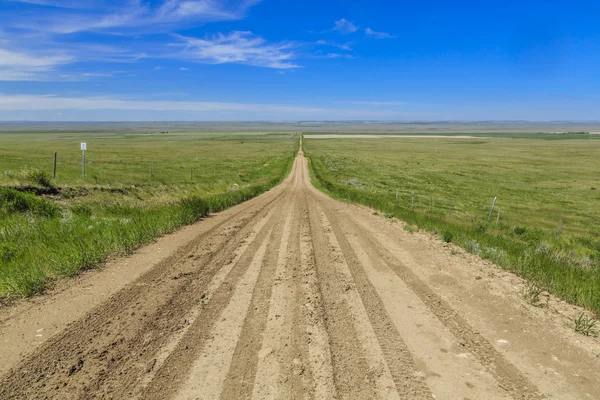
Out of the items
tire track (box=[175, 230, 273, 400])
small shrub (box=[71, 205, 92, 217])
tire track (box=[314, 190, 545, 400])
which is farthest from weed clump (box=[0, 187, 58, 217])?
tire track (box=[314, 190, 545, 400])

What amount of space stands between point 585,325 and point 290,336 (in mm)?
5073

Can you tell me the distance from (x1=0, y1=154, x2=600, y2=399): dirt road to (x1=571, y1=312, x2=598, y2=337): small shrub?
12.7 inches

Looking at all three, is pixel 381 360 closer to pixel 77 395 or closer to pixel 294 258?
pixel 77 395

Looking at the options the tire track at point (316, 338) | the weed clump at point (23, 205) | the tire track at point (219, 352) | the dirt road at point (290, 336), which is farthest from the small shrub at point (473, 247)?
the weed clump at point (23, 205)

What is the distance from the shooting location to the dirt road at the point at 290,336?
14.2 feet

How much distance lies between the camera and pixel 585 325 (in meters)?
5.90

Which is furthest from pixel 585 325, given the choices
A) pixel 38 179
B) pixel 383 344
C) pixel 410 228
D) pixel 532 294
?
pixel 38 179

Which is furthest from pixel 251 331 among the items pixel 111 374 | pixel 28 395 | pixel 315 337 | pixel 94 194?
pixel 94 194

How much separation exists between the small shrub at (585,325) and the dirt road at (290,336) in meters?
0.32

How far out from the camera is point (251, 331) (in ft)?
18.3

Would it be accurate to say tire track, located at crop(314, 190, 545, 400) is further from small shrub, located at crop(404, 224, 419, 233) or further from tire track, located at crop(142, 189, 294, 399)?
small shrub, located at crop(404, 224, 419, 233)

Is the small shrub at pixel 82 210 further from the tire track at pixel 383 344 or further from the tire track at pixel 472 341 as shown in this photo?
the tire track at pixel 472 341

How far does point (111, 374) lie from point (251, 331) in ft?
6.59

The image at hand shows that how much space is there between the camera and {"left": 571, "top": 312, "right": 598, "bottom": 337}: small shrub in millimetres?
5785
